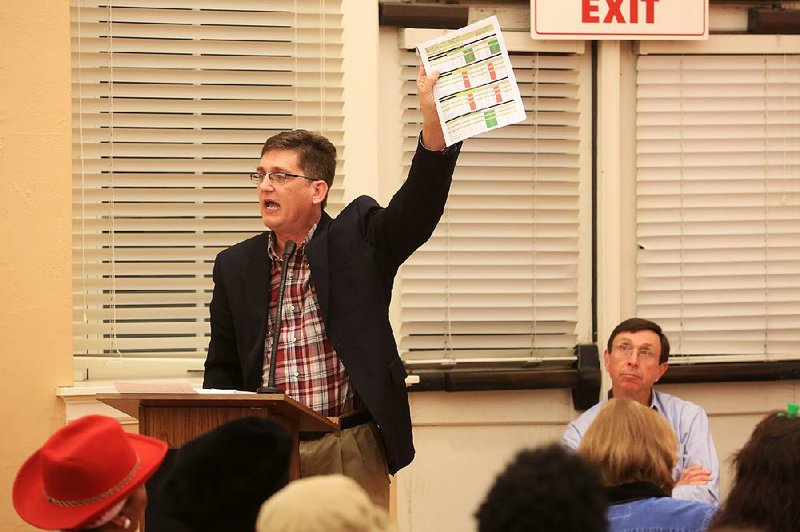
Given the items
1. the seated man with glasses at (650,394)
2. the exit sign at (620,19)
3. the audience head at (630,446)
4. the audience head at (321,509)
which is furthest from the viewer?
the exit sign at (620,19)

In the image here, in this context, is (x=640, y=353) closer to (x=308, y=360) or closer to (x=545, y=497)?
(x=308, y=360)

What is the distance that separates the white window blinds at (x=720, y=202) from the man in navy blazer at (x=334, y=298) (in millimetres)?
2149

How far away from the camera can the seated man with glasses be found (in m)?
4.40

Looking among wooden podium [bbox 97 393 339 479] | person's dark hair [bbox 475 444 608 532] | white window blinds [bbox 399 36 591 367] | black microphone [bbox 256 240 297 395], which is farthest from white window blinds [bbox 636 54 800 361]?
person's dark hair [bbox 475 444 608 532]

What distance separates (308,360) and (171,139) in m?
1.83

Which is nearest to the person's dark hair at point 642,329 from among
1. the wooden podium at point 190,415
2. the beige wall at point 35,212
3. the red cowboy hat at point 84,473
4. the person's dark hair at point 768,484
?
the wooden podium at point 190,415

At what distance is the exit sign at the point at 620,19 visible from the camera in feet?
16.9

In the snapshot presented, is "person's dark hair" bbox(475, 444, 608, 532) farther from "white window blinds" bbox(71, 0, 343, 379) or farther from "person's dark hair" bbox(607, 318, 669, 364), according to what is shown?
"white window blinds" bbox(71, 0, 343, 379)

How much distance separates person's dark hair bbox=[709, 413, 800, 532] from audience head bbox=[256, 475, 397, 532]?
958 mm

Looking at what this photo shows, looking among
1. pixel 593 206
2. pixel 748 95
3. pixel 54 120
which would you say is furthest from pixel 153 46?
pixel 748 95

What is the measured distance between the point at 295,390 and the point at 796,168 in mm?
2981

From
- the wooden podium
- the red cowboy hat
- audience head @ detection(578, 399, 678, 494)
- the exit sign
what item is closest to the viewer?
the red cowboy hat

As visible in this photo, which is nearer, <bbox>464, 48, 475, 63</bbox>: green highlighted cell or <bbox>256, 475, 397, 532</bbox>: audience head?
<bbox>256, 475, 397, 532</bbox>: audience head

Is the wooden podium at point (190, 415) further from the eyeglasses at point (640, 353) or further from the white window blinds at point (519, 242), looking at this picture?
the white window blinds at point (519, 242)
